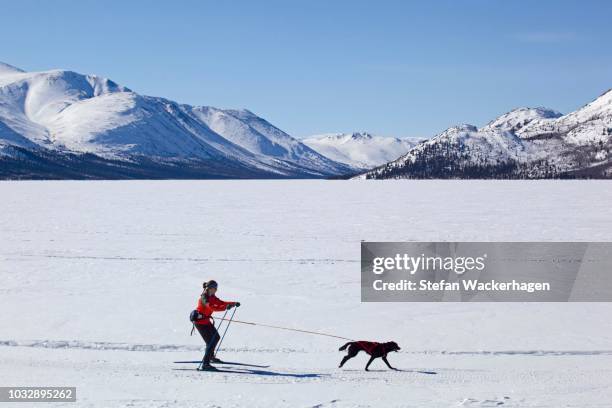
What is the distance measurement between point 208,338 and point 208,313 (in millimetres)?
353

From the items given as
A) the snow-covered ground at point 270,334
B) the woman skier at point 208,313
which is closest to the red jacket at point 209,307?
the woman skier at point 208,313

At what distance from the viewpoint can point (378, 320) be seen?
41.1 feet

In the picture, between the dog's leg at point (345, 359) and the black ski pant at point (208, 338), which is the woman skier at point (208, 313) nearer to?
the black ski pant at point (208, 338)

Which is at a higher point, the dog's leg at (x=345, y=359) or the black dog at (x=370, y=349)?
the black dog at (x=370, y=349)

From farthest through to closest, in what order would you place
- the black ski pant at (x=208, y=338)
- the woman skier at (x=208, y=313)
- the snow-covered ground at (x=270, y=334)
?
the black ski pant at (x=208, y=338), the woman skier at (x=208, y=313), the snow-covered ground at (x=270, y=334)

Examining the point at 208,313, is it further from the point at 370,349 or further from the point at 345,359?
the point at 370,349

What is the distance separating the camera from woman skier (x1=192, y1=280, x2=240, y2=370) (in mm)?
9078

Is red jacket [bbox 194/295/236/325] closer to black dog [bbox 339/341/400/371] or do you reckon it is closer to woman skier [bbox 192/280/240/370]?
woman skier [bbox 192/280/240/370]

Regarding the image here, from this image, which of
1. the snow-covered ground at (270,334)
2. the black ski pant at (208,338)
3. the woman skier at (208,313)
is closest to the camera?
the snow-covered ground at (270,334)

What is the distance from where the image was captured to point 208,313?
9250 millimetres

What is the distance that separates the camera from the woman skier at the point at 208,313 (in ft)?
29.8

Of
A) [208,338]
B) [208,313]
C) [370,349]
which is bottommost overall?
[370,349]

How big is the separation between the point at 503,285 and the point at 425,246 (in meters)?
6.62

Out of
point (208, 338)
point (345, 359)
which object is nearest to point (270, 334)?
point (208, 338)
